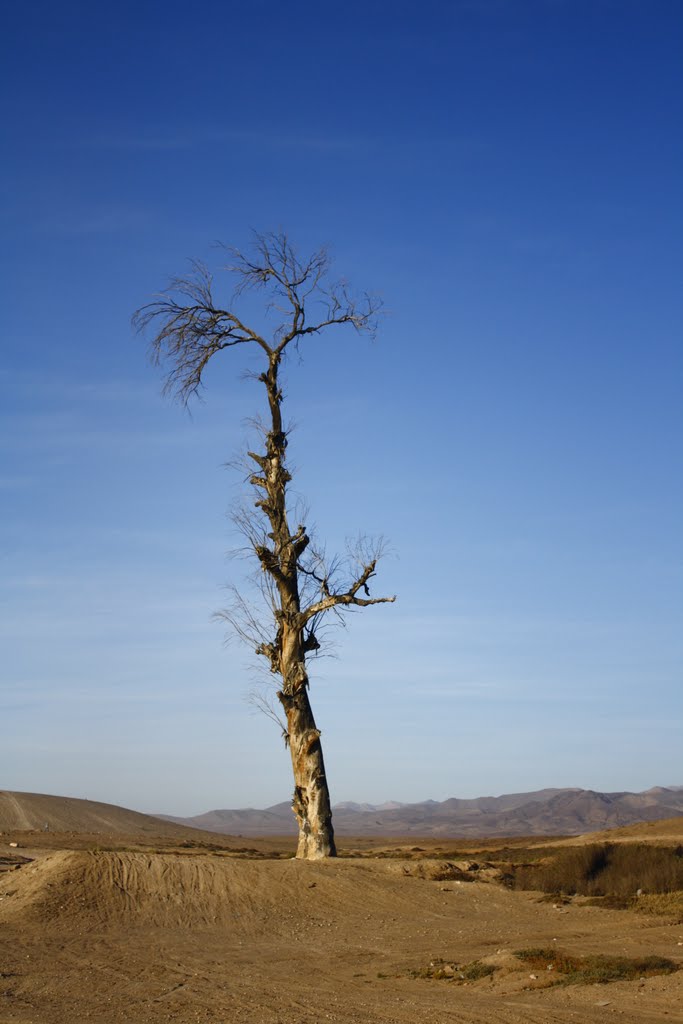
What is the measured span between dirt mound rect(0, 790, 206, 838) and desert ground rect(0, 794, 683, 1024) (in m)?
37.3

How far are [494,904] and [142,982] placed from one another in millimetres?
9946

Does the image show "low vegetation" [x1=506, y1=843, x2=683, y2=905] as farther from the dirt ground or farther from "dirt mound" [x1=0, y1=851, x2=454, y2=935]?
"dirt mound" [x1=0, y1=851, x2=454, y2=935]

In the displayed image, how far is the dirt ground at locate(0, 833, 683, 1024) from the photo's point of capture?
10.8m

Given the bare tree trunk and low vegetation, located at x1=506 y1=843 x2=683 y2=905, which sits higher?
the bare tree trunk

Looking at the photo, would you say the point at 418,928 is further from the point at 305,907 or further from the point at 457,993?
the point at 457,993

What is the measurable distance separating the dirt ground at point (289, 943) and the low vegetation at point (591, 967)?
24cm

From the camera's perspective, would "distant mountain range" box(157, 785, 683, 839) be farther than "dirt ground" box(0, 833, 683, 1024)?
Yes

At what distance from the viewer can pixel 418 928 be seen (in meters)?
17.5

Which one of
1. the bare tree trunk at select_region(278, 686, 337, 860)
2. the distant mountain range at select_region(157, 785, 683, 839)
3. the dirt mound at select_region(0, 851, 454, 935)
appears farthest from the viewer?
the distant mountain range at select_region(157, 785, 683, 839)

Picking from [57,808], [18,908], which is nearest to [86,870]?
[18,908]

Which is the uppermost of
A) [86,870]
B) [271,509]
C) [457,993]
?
[271,509]

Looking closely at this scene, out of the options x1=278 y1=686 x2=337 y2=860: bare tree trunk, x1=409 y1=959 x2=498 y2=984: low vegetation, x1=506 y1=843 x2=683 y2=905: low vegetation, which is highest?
x1=278 y1=686 x2=337 y2=860: bare tree trunk

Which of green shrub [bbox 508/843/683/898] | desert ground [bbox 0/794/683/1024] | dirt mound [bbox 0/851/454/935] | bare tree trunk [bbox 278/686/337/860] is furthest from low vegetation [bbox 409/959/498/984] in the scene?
bare tree trunk [bbox 278/686/337/860]

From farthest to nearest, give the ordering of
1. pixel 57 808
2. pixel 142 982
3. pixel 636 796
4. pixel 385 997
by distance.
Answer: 1. pixel 636 796
2. pixel 57 808
3. pixel 142 982
4. pixel 385 997
